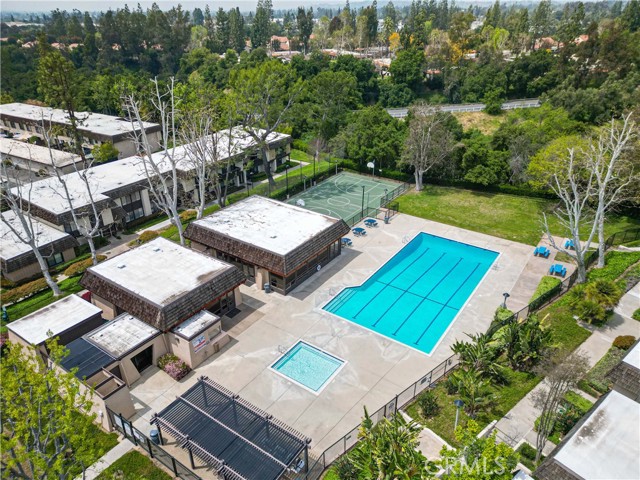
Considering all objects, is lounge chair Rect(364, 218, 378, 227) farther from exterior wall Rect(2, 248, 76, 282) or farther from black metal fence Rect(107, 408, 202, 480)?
exterior wall Rect(2, 248, 76, 282)

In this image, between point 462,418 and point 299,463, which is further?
point 462,418

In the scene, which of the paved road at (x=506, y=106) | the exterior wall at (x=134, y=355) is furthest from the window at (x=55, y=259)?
the paved road at (x=506, y=106)

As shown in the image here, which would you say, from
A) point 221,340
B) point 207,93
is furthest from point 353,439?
point 207,93

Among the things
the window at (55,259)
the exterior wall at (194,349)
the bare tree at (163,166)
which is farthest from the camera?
the window at (55,259)

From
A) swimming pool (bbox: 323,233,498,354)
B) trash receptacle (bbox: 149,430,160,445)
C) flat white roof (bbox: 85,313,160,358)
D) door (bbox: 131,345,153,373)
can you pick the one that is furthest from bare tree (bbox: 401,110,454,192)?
trash receptacle (bbox: 149,430,160,445)

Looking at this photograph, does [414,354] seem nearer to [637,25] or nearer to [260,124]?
[260,124]

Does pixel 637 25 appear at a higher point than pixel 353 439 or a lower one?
higher

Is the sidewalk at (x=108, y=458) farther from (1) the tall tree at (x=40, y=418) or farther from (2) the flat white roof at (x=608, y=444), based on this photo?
(2) the flat white roof at (x=608, y=444)
